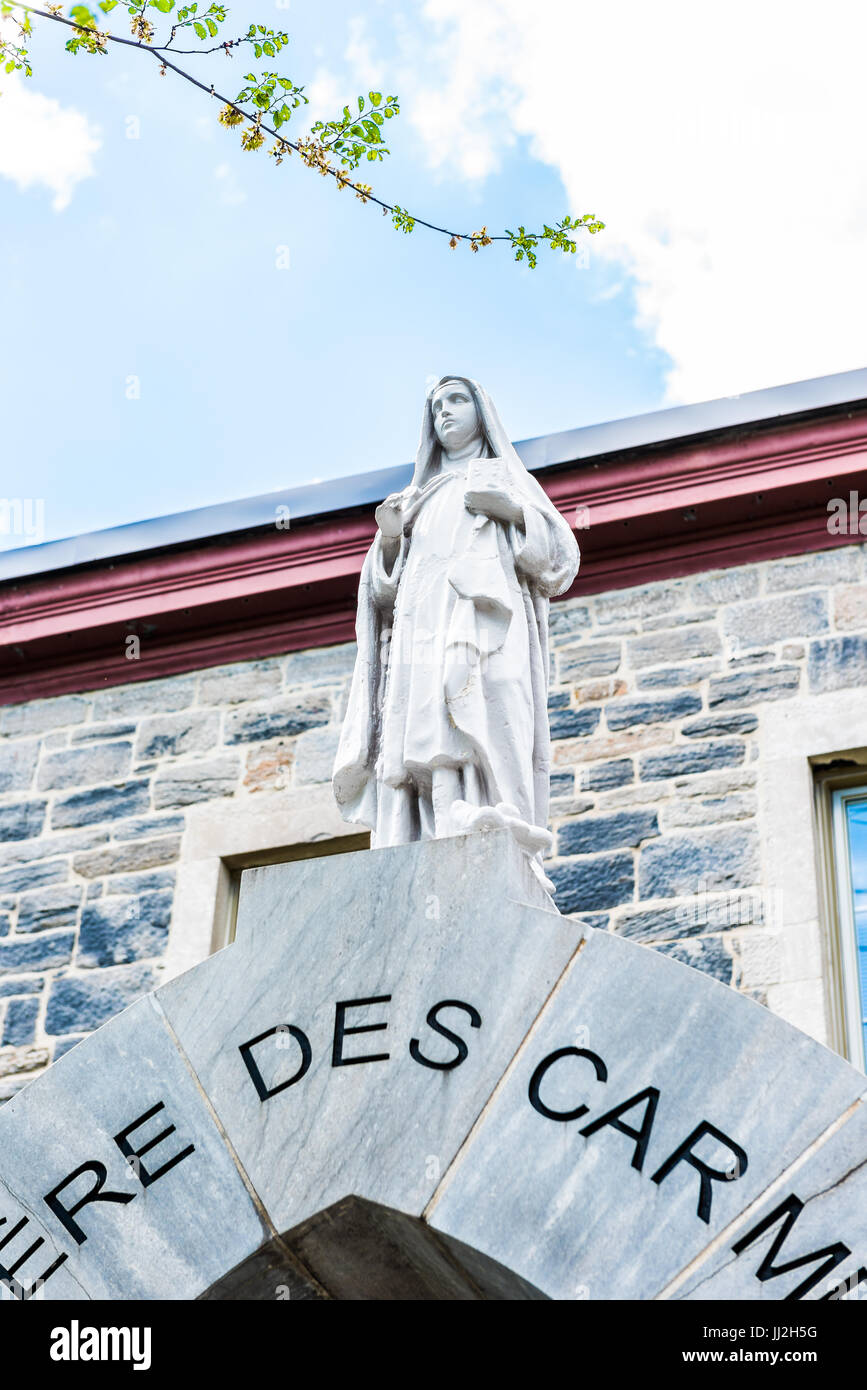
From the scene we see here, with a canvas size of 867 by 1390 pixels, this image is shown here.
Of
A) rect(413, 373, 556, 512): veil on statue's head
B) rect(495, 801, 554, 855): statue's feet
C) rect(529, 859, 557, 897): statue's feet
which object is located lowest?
rect(529, 859, 557, 897): statue's feet

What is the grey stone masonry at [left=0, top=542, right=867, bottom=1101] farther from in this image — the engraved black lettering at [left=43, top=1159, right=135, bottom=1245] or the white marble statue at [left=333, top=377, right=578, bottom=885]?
the engraved black lettering at [left=43, top=1159, right=135, bottom=1245]

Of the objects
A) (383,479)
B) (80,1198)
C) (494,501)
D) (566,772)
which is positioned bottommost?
(80,1198)

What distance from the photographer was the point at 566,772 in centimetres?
803

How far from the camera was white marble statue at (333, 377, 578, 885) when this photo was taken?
17.7ft

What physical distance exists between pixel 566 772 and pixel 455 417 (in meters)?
2.22

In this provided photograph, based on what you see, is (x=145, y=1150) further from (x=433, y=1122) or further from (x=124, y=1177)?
(x=433, y=1122)

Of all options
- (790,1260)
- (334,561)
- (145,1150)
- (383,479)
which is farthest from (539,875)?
(383,479)

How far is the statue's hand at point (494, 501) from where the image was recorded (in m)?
5.81

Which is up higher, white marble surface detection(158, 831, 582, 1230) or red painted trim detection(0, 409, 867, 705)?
A: red painted trim detection(0, 409, 867, 705)

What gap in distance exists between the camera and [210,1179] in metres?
4.96

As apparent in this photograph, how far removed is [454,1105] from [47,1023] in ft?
12.0

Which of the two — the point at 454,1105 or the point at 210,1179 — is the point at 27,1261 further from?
the point at 454,1105

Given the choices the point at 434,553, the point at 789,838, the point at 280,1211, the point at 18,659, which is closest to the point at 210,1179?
the point at 280,1211

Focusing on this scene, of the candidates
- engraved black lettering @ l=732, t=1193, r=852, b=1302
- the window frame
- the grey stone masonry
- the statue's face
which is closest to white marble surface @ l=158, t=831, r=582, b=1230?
engraved black lettering @ l=732, t=1193, r=852, b=1302
